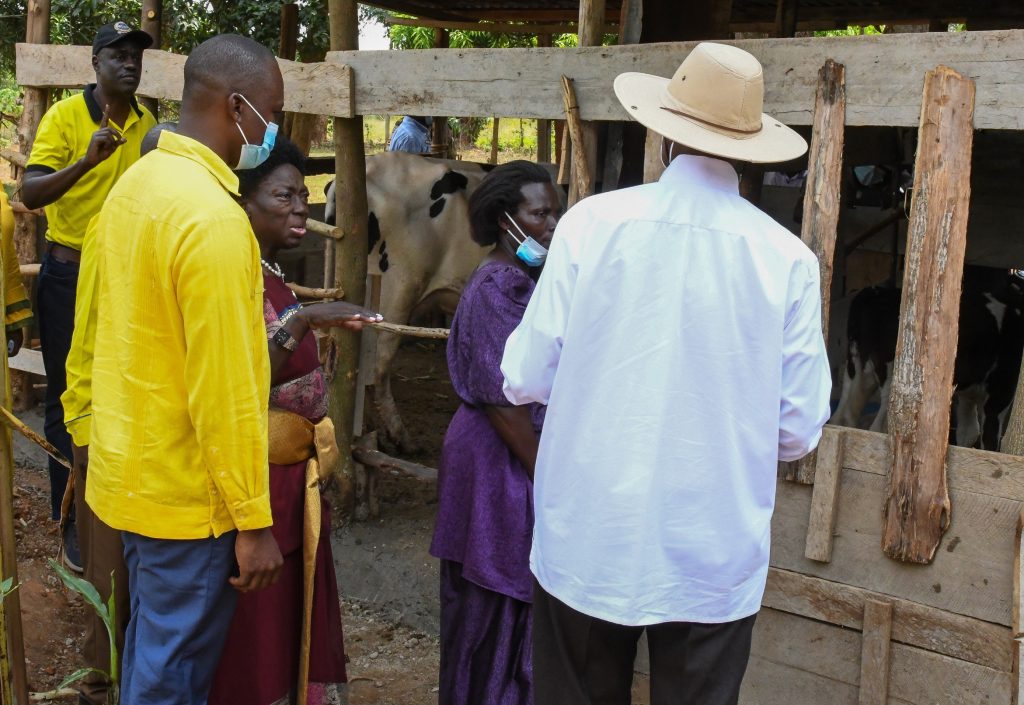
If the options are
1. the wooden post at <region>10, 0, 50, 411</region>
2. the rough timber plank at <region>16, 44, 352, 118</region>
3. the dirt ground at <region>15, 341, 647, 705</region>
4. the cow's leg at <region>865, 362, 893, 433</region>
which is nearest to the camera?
the dirt ground at <region>15, 341, 647, 705</region>

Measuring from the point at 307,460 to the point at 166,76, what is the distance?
2.88 meters

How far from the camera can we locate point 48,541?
5281mm

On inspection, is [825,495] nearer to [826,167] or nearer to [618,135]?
[826,167]

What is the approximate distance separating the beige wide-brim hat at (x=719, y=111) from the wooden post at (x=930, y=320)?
3.41 feet

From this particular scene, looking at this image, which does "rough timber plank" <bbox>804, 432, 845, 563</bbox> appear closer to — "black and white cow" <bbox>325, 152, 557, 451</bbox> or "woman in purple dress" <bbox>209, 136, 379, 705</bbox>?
"woman in purple dress" <bbox>209, 136, 379, 705</bbox>

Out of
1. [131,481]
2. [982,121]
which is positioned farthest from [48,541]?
[982,121]

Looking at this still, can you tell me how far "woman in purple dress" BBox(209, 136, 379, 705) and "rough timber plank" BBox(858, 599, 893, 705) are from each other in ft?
5.65

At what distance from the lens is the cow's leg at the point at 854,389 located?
548 cm

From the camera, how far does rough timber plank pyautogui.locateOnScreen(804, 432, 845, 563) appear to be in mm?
3289

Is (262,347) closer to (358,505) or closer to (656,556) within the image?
(656,556)

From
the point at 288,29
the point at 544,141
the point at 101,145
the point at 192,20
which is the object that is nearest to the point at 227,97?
the point at 101,145

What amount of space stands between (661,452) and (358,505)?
3823mm

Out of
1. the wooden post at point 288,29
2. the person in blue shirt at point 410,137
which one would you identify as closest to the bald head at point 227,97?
the wooden post at point 288,29

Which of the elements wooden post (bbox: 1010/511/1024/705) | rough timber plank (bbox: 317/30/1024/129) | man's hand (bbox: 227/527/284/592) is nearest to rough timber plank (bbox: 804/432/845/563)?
wooden post (bbox: 1010/511/1024/705)
